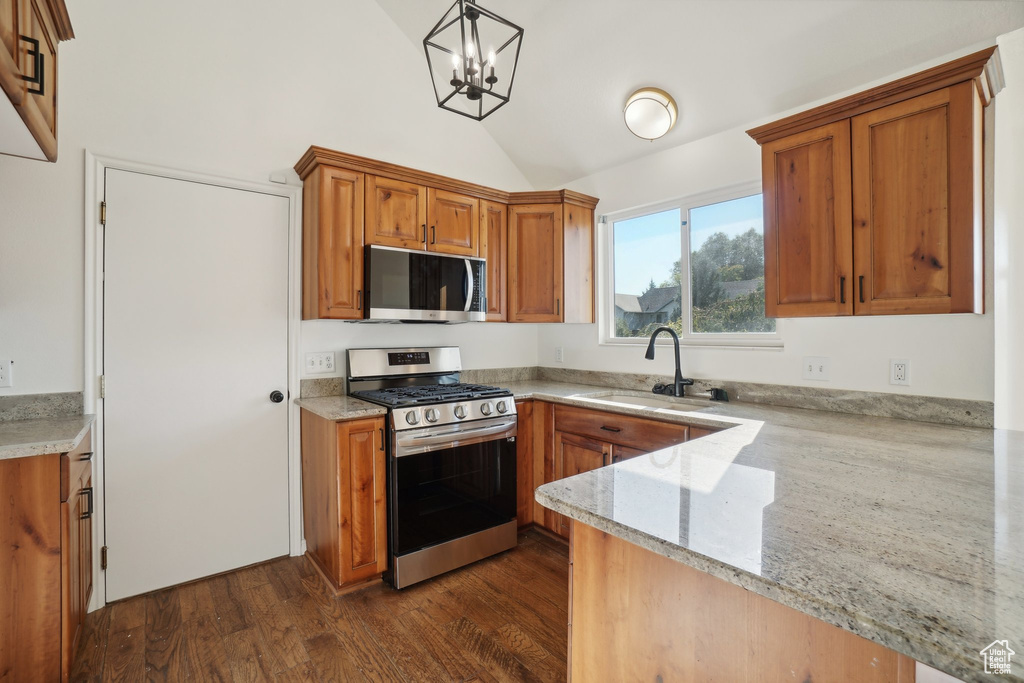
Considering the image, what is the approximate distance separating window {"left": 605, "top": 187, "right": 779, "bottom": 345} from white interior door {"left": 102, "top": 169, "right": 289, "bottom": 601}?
2224 mm

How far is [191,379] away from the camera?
2.39 metres

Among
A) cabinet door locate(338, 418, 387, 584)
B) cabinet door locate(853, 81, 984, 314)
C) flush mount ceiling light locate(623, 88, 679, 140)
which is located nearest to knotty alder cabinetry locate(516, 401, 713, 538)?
cabinet door locate(338, 418, 387, 584)

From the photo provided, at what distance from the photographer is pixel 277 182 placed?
2615 millimetres

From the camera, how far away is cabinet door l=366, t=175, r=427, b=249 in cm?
260

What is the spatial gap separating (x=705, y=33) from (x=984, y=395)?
2.00 meters

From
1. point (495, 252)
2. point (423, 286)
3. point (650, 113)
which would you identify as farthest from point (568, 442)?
point (650, 113)

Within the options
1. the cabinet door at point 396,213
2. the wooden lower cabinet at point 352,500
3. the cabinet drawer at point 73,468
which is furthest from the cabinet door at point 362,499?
the cabinet door at point 396,213

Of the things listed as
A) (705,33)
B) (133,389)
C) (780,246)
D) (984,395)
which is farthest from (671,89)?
(133,389)

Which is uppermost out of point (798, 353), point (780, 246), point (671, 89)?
point (671, 89)

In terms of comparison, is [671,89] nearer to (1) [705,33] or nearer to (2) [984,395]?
(1) [705,33]

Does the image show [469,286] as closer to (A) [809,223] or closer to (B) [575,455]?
(B) [575,455]

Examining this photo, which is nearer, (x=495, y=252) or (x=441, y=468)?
(x=441, y=468)

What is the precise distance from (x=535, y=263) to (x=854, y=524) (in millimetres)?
2560

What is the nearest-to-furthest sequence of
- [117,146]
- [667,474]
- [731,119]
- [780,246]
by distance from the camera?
[667,474]
[780,246]
[117,146]
[731,119]
